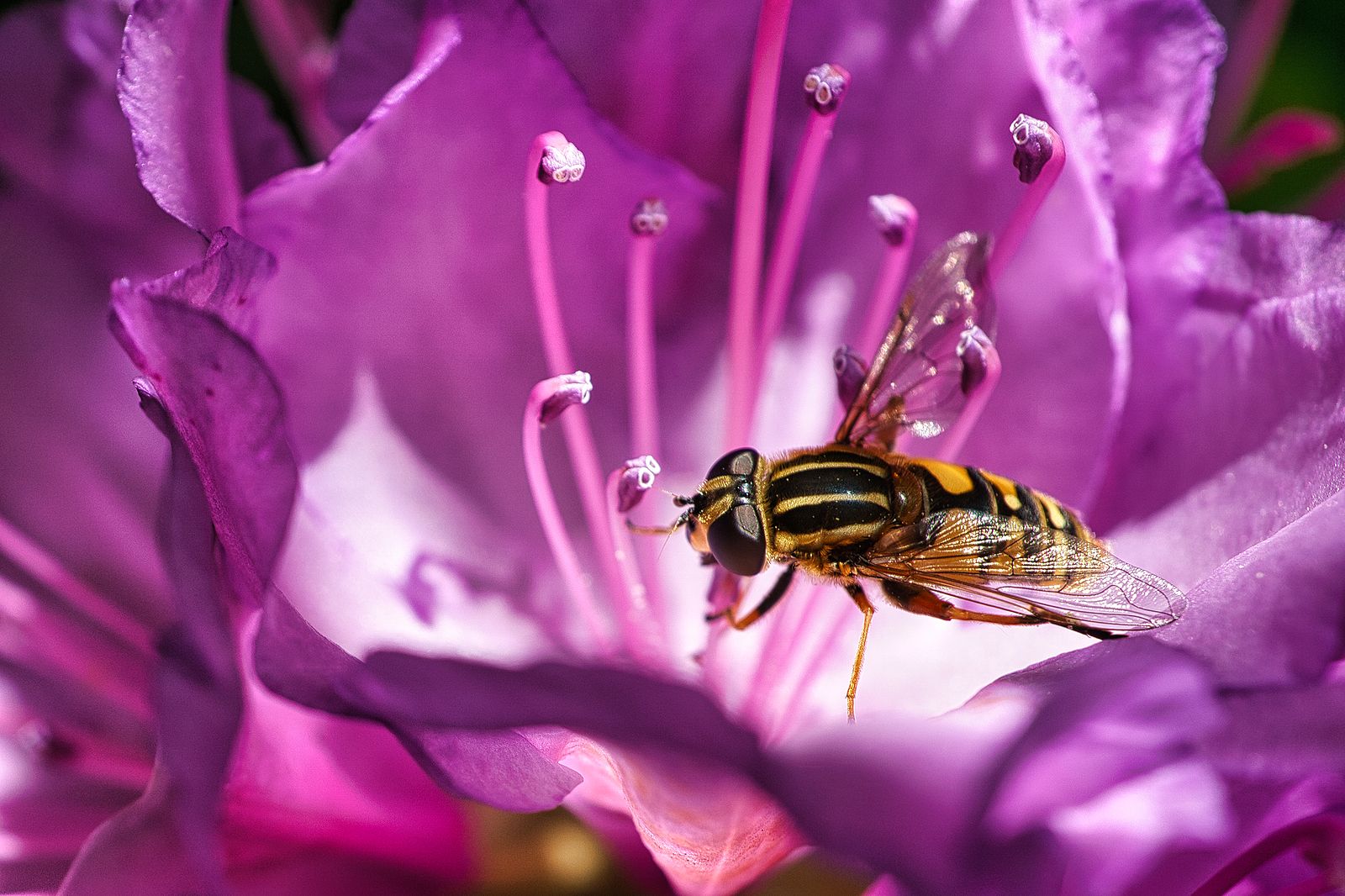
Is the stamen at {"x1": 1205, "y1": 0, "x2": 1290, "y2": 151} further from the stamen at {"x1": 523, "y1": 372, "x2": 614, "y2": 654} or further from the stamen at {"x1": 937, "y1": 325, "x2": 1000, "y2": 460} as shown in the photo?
the stamen at {"x1": 523, "y1": 372, "x2": 614, "y2": 654}

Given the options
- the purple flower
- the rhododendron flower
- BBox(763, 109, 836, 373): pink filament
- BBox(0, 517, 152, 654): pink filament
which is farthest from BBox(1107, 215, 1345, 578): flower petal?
BBox(0, 517, 152, 654): pink filament

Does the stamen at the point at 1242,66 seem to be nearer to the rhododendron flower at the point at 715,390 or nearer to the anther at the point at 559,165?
the rhododendron flower at the point at 715,390

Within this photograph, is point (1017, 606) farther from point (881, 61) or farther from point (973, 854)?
point (881, 61)

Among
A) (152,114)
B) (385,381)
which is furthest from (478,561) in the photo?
(152,114)

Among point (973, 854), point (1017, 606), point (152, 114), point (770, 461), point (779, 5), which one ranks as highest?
point (779, 5)

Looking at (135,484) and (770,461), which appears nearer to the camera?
(770,461)

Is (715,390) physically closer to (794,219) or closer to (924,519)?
(794,219)

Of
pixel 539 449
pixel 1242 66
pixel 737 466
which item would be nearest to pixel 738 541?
pixel 737 466
